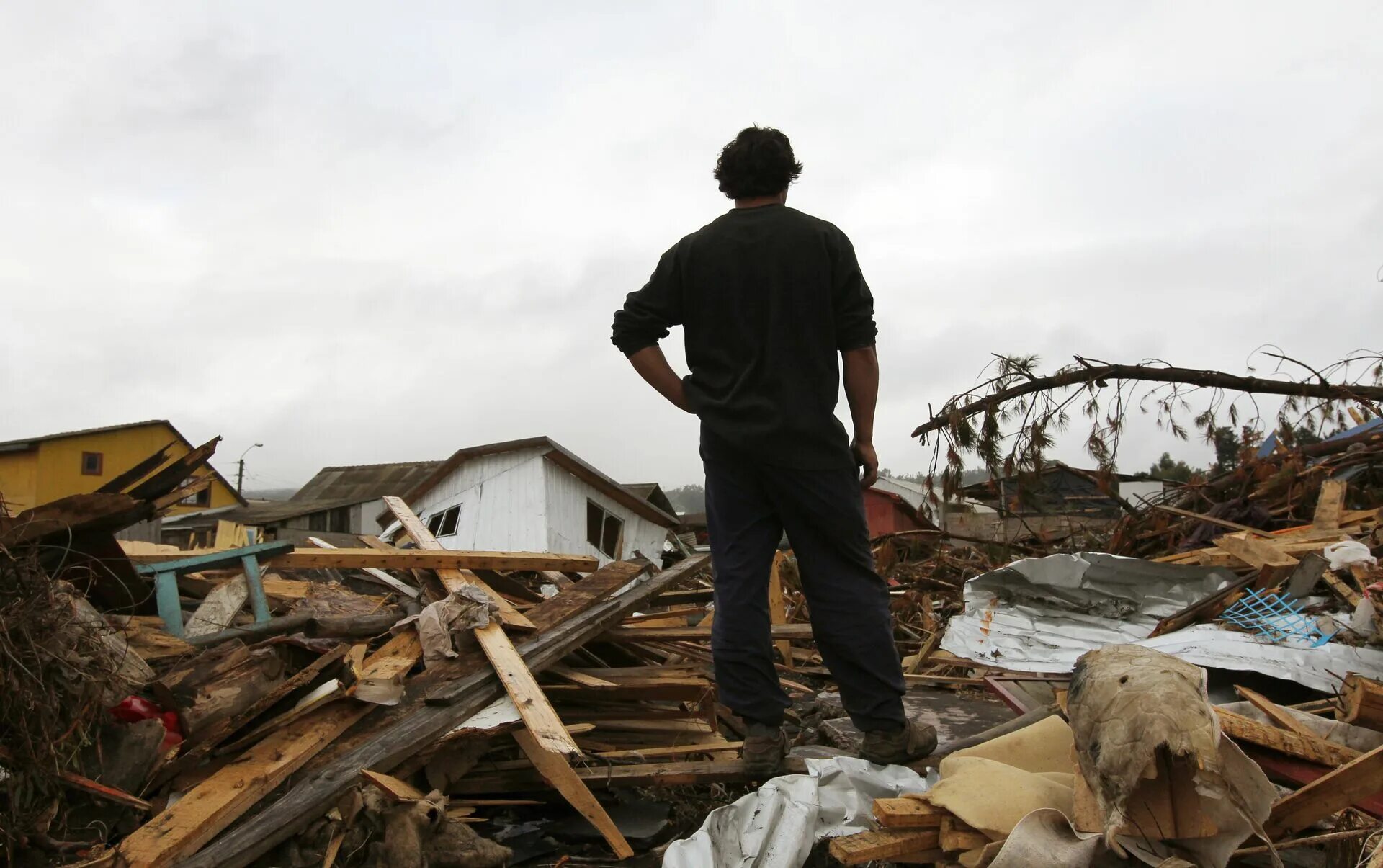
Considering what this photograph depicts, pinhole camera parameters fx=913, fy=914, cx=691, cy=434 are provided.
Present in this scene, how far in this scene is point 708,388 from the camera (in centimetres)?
288

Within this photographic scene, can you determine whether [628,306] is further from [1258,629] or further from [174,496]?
[1258,629]

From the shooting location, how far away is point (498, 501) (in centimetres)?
2056

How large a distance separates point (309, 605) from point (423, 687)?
1.68 meters

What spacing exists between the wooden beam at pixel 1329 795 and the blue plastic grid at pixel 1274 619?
6.52 ft

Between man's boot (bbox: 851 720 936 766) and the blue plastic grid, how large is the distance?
6.21 ft

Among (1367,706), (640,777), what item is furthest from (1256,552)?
(640,777)

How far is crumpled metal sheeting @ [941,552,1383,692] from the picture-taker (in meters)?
4.70

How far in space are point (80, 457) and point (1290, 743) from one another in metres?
35.6

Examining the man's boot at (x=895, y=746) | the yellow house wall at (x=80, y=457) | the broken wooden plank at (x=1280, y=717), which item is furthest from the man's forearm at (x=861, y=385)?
the yellow house wall at (x=80, y=457)

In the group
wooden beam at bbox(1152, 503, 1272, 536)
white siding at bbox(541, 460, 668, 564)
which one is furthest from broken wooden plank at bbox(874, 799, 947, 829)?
white siding at bbox(541, 460, 668, 564)

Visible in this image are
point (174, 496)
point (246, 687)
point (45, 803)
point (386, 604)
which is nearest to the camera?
point (45, 803)

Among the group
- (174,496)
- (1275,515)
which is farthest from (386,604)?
(1275,515)

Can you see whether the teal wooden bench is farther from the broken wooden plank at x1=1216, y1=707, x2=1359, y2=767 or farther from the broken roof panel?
the broken roof panel

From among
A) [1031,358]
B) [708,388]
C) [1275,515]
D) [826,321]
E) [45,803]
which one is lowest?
[45,803]
